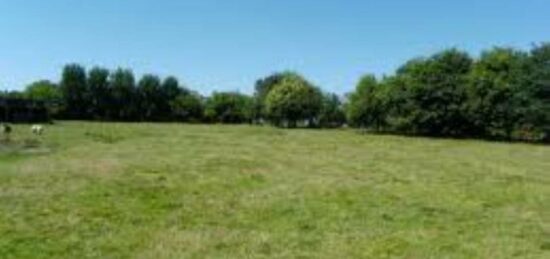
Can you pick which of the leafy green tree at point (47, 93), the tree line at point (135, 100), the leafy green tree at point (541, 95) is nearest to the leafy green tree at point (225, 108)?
the tree line at point (135, 100)

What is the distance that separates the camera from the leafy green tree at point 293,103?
106 m

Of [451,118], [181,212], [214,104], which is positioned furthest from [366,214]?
[214,104]

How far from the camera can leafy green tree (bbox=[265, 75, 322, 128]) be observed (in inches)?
4168

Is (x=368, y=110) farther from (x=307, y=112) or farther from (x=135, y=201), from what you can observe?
(x=135, y=201)

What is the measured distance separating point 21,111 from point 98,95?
117ft

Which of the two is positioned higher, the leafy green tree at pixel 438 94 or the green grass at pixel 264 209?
the leafy green tree at pixel 438 94

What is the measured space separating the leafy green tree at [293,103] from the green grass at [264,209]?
72813 millimetres

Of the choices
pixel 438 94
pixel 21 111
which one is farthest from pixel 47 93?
pixel 438 94

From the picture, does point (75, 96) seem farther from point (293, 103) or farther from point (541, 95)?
point (541, 95)

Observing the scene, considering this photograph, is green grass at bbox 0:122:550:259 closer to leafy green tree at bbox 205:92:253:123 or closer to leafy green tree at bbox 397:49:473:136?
leafy green tree at bbox 397:49:473:136

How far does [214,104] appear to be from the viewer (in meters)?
131

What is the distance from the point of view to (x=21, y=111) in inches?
3639

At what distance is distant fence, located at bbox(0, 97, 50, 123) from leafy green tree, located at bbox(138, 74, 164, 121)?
36.8 meters

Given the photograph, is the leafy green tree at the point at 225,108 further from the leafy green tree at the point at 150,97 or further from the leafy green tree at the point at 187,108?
the leafy green tree at the point at 150,97
